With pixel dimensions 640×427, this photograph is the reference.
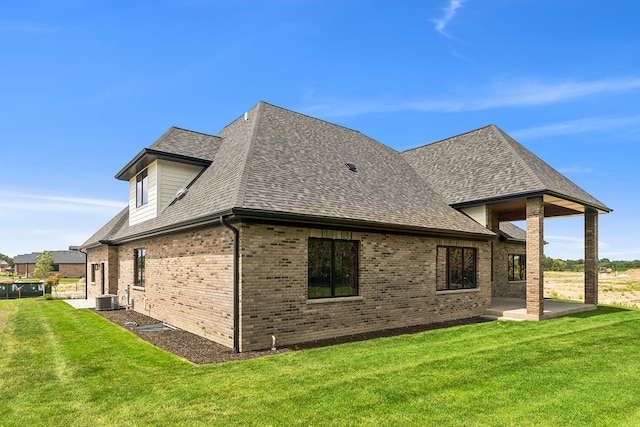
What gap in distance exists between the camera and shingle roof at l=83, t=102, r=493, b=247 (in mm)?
10992

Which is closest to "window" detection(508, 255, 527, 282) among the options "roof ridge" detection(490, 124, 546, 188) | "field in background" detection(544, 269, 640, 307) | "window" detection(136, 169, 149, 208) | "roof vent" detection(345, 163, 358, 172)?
"field in background" detection(544, 269, 640, 307)

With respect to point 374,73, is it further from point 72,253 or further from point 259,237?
point 72,253

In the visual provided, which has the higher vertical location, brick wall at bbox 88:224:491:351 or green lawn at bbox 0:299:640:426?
brick wall at bbox 88:224:491:351

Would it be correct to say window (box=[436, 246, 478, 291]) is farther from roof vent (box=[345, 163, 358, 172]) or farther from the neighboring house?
the neighboring house

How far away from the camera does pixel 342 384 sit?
7.04 meters

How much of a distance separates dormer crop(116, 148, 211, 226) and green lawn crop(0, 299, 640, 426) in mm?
5635

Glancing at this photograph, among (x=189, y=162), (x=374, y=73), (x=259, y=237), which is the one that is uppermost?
(x=374, y=73)

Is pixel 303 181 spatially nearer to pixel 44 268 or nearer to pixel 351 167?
pixel 351 167

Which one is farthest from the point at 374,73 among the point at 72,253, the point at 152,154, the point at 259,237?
the point at 72,253

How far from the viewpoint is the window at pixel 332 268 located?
1107 cm

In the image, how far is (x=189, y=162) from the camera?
50.7 ft

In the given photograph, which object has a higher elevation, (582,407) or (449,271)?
(449,271)

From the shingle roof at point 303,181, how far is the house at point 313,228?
0.07 metres

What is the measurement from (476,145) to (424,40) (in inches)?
339
